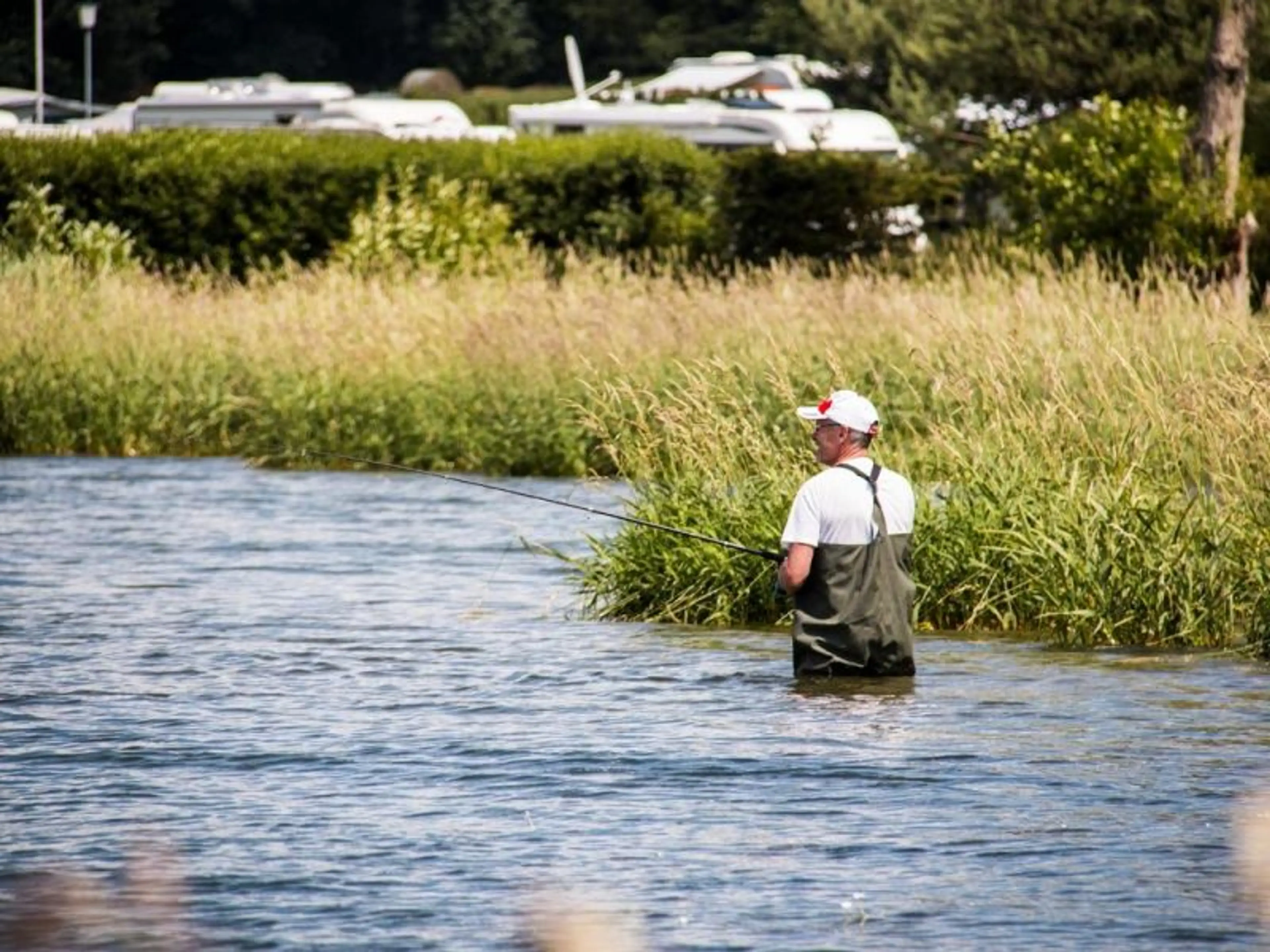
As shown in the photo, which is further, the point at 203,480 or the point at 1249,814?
the point at 203,480

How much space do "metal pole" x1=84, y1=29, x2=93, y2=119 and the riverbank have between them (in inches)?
998

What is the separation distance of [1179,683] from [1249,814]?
2.81 m

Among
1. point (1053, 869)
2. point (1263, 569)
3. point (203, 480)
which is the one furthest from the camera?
point (203, 480)

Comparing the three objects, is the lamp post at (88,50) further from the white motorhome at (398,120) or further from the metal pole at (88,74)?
the white motorhome at (398,120)

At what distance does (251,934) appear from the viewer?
7.84 meters

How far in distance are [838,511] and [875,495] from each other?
0.56 feet

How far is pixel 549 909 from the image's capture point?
8.09m

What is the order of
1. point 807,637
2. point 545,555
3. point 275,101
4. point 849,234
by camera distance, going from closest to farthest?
point 807,637, point 545,555, point 849,234, point 275,101

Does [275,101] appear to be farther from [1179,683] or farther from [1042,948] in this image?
[1042,948]

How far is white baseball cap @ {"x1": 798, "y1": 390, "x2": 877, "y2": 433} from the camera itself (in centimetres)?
1153

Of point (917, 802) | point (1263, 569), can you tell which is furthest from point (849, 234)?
point (917, 802)

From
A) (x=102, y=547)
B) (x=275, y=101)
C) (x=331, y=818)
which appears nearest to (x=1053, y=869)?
(x=331, y=818)

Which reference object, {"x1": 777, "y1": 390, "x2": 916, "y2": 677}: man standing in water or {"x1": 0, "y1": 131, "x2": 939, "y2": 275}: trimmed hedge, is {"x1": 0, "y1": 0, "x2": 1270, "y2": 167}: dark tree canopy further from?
{"x1": 777, "y1": 390, "x2": 916, "y2": 677}: man standing in water

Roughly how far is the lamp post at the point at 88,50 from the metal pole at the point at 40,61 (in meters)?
0.87
